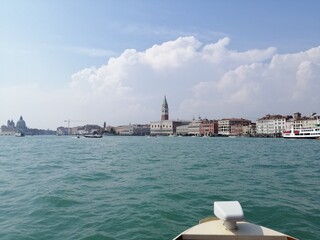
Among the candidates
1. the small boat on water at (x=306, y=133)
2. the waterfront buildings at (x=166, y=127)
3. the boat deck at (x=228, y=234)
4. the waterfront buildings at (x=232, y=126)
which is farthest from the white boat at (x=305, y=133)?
the boat deck at (x=228, y=234)

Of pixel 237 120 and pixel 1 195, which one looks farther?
pixel 237 120

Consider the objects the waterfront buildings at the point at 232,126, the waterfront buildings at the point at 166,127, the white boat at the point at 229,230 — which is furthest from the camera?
the waterfront buildings at the point at 166,127

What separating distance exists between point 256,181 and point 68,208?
32.2 feet

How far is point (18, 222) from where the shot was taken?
984cm

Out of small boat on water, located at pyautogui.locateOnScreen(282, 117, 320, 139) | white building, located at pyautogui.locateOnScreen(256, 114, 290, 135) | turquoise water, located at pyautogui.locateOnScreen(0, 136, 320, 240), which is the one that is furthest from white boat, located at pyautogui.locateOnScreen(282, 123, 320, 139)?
turquoise water, located at pyautogui.locateOnScreen(0, 136, 320, 240)

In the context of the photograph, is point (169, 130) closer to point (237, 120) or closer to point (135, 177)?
point (237, 120)

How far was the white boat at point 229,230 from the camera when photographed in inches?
210

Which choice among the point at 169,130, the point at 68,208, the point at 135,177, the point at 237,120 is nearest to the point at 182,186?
the point at 135,177

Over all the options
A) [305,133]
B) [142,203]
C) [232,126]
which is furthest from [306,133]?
[142,203]

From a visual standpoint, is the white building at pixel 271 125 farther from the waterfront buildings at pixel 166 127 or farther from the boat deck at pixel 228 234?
the boat deck at pixel 228 234

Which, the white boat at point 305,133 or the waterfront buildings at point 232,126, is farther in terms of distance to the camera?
the waterfront buildings at point 232,126

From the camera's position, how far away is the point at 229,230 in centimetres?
553

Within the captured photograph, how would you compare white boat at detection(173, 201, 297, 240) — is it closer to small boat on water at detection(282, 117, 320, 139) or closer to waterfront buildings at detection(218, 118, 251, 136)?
small boat on water at detection(282, 117, 320, 139)

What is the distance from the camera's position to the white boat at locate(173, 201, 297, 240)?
534 centimetres
